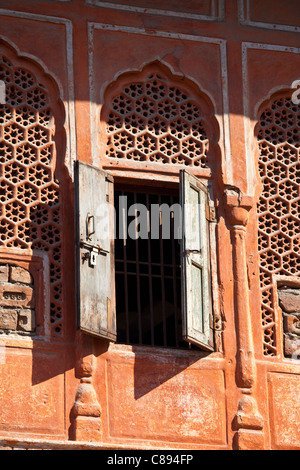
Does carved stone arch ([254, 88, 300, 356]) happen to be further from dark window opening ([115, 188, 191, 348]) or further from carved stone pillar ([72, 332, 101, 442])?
carved stone pillar ([72, 332, 101, 442])

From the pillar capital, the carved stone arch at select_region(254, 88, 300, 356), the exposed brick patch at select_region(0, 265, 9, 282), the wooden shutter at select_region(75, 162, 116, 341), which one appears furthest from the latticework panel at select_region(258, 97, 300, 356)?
the exposed brick patch at select_region(0, 265, 9, 282)

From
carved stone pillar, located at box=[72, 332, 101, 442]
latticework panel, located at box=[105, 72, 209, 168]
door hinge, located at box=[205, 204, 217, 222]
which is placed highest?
latticework panel, located at box=[105, 72, 209, 168]

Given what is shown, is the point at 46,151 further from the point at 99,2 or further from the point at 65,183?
the point at 99,2

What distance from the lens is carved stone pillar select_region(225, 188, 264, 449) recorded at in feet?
51.0

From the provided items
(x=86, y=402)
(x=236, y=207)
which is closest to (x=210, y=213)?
(x=236, y=207)

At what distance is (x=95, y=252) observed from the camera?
15.5 meters

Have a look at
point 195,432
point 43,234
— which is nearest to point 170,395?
point 195,432

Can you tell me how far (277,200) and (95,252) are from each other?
194 centimetres

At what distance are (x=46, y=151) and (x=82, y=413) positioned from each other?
2.38 m

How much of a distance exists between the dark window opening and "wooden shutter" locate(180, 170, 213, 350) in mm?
297

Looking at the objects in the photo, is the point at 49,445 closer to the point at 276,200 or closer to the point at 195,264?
the point at 195,264

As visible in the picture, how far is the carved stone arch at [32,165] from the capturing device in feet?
51.5

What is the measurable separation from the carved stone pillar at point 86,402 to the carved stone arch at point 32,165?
10.3 inches

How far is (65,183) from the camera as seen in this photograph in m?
16.0
